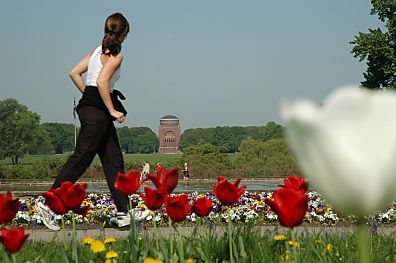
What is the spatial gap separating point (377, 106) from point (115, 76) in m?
5.09

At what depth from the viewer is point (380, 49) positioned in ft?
111

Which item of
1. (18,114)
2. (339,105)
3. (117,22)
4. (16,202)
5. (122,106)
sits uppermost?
(18,114)

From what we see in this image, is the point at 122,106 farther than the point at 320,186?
Yes

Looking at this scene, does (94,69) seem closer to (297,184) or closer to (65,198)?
(65,198)

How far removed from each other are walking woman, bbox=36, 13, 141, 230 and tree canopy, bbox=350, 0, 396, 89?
95.8 ft

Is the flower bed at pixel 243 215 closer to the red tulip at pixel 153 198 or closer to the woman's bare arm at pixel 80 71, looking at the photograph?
the woman's bare arm at pixel 80 71

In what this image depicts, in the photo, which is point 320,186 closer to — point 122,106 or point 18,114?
point 122,106

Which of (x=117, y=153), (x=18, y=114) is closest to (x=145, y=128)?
(x=18, y=114)

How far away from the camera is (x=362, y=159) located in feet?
3.08

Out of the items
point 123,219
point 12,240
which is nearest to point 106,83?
point 123,219

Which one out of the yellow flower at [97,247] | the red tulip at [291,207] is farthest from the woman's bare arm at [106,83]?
the red tulip at [291,207]

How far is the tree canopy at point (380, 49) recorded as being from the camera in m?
34.0

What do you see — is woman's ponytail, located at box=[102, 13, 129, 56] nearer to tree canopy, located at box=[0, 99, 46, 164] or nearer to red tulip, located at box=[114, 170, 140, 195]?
red tulip, located at box=[114, 170, 140, 195]

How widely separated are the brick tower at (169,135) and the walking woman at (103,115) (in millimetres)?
123621
